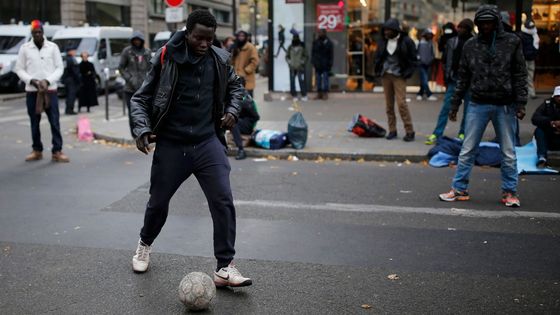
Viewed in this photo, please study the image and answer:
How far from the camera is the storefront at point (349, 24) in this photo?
19.3 metres

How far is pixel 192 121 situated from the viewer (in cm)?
466

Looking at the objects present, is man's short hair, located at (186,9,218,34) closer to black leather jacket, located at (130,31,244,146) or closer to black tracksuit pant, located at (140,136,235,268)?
black leather jacket, located at (130,31,244,146)

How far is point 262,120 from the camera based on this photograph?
1399cm

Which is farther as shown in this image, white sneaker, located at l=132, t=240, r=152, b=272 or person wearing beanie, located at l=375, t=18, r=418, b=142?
person wearing beanie, located at l=375, t=18, r=418, b=142

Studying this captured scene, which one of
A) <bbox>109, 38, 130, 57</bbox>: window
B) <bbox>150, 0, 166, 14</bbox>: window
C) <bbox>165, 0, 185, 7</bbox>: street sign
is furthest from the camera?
<bbox>150, 0, 166, 14</bbox>: window

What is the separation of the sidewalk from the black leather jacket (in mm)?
5575

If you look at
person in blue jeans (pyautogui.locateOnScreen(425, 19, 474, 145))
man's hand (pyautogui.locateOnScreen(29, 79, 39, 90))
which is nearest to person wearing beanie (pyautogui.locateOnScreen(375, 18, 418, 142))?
person in blue jeans (pyautogui.locateOnScreen(425, 19, 474, 145))

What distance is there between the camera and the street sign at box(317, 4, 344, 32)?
19.4m

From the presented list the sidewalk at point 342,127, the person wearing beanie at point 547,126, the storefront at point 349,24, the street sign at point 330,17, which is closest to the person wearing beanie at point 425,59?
the sidewalk at point 342,127

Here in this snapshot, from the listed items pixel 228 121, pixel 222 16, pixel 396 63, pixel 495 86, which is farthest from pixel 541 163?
pixel 222 16

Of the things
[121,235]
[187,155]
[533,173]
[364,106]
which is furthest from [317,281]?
[364,106]

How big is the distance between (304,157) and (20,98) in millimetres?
15895

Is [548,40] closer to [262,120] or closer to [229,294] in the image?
[262,120]

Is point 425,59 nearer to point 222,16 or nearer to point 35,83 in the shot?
point 35,83
